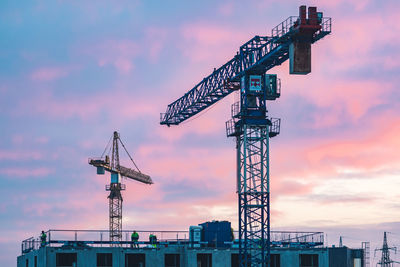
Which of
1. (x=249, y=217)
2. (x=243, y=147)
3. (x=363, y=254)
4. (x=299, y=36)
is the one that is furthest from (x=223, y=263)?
(x=299, y=36)

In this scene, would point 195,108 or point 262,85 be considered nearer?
point 262,85

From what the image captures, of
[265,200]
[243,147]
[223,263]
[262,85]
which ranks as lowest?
[223,263]

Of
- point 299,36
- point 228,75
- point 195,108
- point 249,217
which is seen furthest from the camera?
point 195,108

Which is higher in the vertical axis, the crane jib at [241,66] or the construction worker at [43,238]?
the crane jib at [241,66]

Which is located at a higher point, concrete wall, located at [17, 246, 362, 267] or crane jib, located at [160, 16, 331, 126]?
crane jib, located at [160, 16, 331, 126]

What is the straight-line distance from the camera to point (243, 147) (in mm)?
100250

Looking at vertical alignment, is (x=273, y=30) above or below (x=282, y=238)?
above

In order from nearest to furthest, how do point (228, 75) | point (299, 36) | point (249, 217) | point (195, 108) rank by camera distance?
point (299, 36)
point (249, 217)
point (228, 75)
point (195, 108)

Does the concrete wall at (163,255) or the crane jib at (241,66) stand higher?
the crane jib at (241,66)

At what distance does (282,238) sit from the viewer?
10425 centimetres

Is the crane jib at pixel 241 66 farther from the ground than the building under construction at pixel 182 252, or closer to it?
farther from the ground

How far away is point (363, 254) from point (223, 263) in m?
20.8

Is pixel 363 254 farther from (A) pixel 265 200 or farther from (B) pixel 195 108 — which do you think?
(B) pixel 195 108

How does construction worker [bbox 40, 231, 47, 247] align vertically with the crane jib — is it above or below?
below
